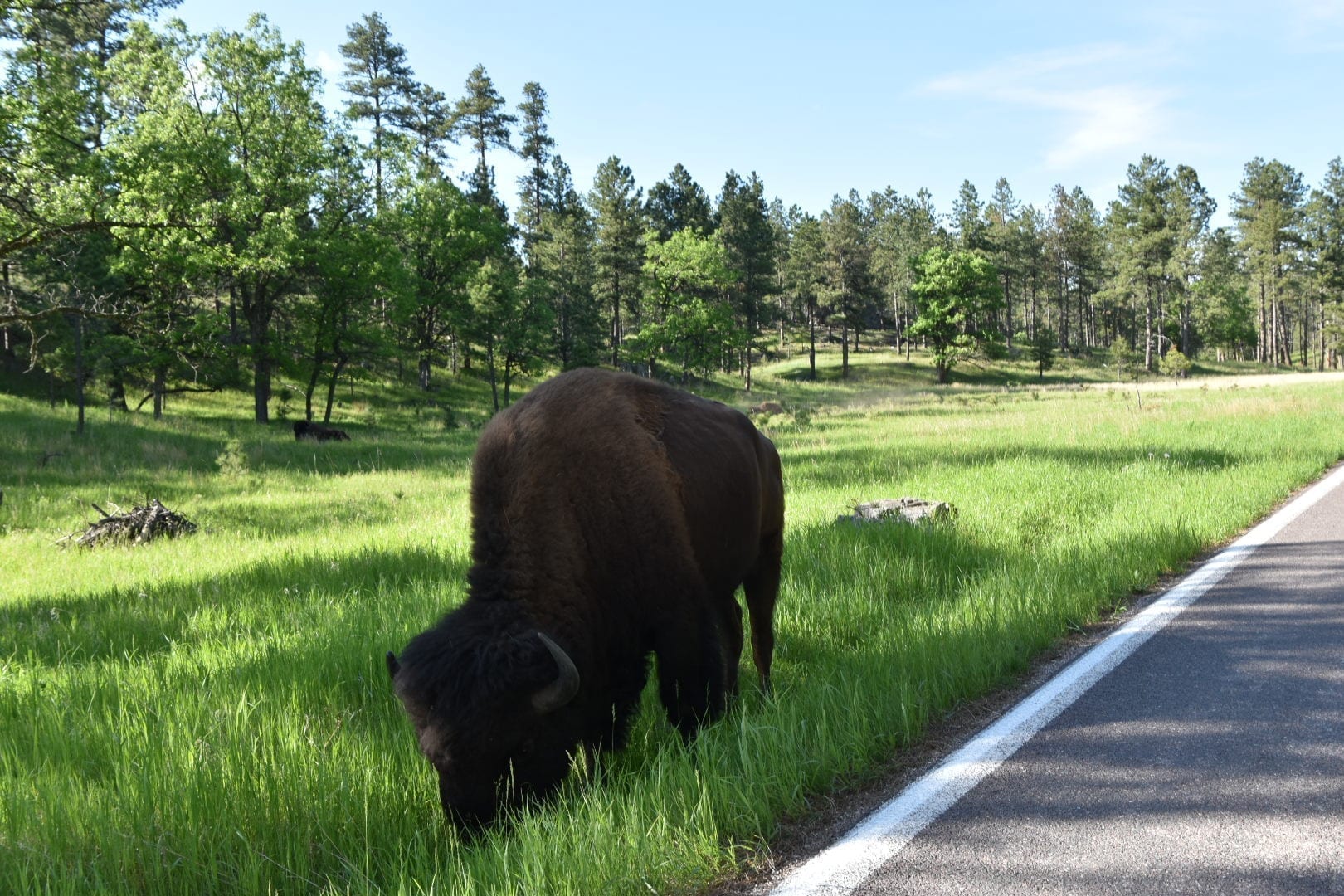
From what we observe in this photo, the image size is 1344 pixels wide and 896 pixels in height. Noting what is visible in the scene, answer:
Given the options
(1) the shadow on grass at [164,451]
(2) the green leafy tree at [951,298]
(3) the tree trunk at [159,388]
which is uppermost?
(2) the green leafy tree at [951,298]

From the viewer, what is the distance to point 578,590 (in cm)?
360

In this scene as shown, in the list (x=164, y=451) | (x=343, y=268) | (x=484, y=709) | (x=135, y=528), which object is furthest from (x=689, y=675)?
(x=343, y=268)

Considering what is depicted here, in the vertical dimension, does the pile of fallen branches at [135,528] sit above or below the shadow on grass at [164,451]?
below

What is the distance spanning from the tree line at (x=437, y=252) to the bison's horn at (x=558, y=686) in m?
11.2

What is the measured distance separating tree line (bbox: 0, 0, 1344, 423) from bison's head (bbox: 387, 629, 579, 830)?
1096cm

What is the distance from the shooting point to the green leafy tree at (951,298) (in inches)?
2886

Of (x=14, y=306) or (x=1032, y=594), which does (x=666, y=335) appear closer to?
(x=14, y=306)

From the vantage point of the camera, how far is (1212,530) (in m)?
8.46

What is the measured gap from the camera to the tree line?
48.9 ft

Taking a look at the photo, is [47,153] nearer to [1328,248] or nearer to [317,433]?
[317,433]

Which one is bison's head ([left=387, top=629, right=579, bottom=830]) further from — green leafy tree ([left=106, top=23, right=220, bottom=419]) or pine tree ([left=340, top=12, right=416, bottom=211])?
pine tree ([left=340, top=12, right=416, bottom=211])

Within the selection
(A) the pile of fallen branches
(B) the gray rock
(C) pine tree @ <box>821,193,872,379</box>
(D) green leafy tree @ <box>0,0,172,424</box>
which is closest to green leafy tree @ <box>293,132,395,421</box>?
(D) green leafy tree @ <box>0,0,172,424</box>

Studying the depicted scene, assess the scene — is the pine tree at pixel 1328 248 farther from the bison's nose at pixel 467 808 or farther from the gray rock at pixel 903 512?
the bison's nose at pixel 467 808

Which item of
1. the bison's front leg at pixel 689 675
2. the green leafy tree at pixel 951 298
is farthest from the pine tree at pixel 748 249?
the bison's front leg at pixel 689 675
